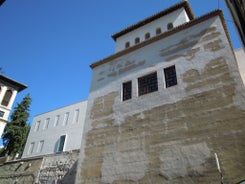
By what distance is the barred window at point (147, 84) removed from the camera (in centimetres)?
886

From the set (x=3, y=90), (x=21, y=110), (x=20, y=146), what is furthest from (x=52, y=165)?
(x=21, y=110)

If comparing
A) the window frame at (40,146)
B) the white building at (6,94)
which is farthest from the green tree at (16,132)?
the white building at (6,94)

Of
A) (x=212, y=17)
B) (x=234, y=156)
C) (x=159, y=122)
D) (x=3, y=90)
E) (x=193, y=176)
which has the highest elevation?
(x=3, y=90)

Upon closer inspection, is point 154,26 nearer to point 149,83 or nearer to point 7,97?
point 149,83

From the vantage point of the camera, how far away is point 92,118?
33.1ft

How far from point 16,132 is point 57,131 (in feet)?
21.4

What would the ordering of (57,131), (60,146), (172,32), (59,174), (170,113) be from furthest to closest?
(57,131)
(60,146)
(59,174)
(172,32)
(170,113)

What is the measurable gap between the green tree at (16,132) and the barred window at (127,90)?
1989 cm

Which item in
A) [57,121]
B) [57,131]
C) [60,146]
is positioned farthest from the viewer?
[57,121]

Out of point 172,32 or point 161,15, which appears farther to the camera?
point 161,15

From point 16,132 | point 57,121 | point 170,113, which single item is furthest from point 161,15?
point 16,132

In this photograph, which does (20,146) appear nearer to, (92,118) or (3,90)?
(3,90)

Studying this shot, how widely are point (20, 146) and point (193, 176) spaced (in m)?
24.2

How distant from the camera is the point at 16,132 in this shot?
23844 mm
